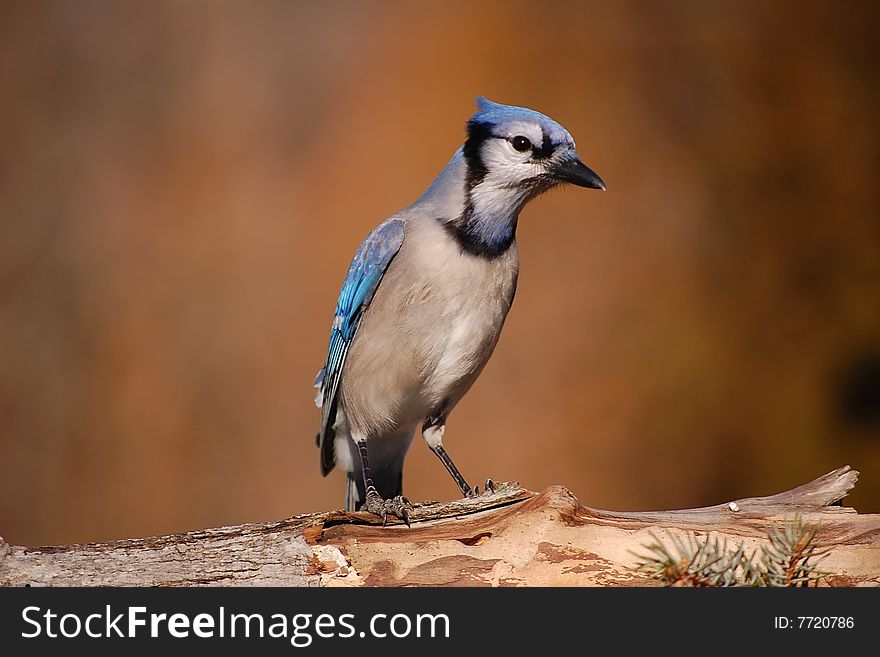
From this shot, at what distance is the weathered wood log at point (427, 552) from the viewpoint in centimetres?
200

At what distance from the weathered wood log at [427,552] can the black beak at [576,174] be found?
948 millimetres

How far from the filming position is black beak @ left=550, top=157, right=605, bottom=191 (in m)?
2.58

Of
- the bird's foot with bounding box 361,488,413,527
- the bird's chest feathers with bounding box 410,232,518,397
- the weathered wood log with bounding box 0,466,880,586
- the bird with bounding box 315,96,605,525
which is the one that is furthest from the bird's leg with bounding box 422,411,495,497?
the weathered wood log with bounding box 0,466,880,586

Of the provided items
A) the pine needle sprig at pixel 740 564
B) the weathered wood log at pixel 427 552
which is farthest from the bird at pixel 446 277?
the pine needle sprig at pixel 740 564

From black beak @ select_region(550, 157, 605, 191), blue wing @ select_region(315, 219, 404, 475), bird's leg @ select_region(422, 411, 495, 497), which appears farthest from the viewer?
bird's leg @ select_region(422, 411, 495, 497)

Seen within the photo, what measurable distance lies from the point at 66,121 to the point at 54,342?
1.25 meters

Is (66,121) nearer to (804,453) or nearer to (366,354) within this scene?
(366,354)

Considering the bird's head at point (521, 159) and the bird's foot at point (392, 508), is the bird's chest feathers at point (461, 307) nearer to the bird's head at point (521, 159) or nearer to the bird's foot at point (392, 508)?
the bird's head at point (521, 159)

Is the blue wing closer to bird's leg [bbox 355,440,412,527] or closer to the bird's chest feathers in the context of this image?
the bird's chest feathers

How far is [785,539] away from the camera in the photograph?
6.21 ft

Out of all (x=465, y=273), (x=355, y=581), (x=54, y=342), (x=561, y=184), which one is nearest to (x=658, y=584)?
(x=355, y=581)

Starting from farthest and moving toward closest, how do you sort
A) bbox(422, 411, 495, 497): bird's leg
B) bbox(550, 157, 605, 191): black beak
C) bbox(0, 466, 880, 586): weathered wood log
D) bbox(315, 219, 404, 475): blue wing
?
bbox(422, 411, 495, 497): bird's leg
bbox(315, 219, 404, 475): blue wing
bbox(550, 157, 605, 191): black beak
bbox(0, 466, 880, 586): weathered wood log

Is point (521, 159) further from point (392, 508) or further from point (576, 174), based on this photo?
point (392, 508)

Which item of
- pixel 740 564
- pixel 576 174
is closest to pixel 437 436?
pixel 576 174
